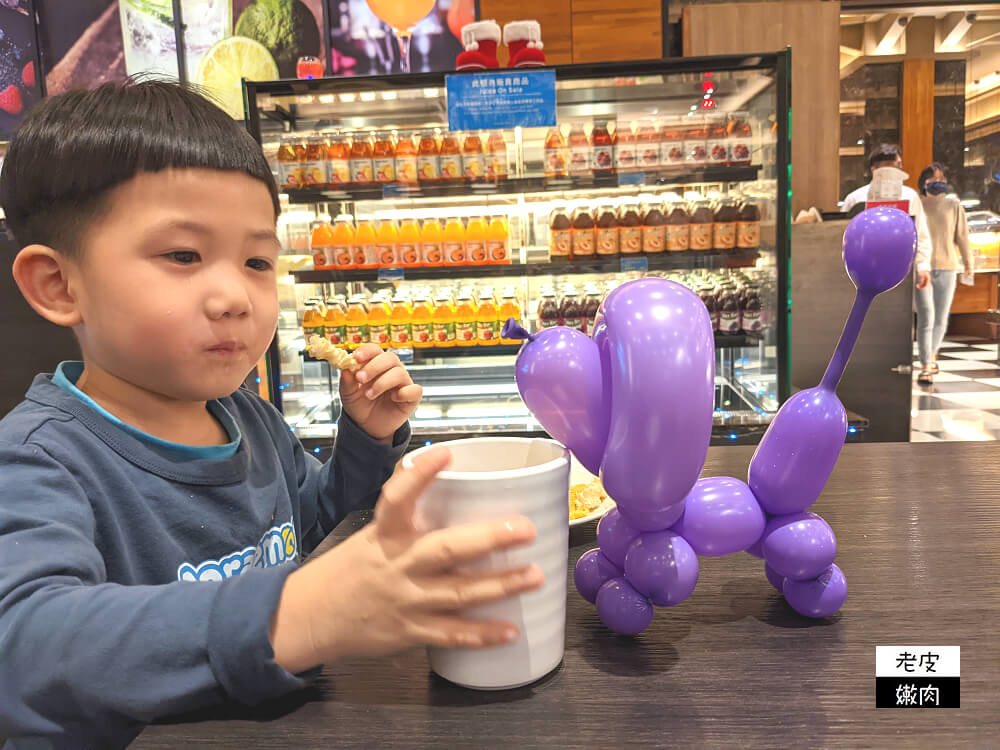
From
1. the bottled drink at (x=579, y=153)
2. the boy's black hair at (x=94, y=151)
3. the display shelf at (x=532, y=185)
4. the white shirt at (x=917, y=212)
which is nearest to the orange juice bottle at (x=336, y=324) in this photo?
the display shelf at (x=532, y=185)

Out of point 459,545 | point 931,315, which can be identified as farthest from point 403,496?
point 931,315

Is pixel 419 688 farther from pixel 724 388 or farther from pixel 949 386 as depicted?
pixel 949 386

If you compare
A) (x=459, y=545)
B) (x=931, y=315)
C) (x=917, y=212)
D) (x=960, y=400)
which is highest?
(x=917, y=212)

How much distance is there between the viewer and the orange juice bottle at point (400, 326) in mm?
2723

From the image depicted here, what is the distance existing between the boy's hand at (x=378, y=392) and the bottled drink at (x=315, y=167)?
1.96 m

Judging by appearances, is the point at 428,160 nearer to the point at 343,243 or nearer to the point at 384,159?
the point at 384,159

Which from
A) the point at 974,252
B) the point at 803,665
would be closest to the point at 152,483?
the point at 803,665

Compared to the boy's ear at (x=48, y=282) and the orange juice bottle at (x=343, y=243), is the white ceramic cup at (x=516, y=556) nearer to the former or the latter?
the boy's ear at (x=48, y=282)

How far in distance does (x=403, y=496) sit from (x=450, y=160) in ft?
7.96

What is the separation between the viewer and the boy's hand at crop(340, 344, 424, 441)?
2.53 ft

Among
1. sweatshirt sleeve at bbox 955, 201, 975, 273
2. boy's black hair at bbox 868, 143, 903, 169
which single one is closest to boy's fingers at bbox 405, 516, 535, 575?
boy's black hair at bbox 868, 143, 903, 169

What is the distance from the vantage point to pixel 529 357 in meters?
0.46

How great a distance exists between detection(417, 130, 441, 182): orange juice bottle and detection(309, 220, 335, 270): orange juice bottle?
44cm

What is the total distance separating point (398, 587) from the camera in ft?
1.17
